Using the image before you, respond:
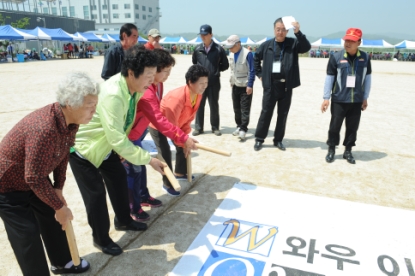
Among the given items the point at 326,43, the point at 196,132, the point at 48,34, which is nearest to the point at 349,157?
the point at 196,132

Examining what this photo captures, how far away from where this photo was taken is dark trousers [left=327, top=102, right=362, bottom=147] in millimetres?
4812

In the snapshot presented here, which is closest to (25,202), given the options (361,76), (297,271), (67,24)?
(297,271)

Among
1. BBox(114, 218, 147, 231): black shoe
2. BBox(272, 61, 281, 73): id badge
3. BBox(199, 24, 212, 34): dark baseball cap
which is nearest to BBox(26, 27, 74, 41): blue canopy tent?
BBox(199, 24, 212, 34): dark baseball cap

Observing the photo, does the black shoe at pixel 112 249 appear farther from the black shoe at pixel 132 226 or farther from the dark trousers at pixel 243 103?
the dark trousers at pixel 243 103

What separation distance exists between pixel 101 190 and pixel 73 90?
40.0 inches

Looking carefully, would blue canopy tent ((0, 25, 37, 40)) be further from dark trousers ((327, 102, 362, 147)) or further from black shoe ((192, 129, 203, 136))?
dark trousers ((327, 102, 362, 147))

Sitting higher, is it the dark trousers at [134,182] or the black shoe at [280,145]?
the dark trousers at [134,182]

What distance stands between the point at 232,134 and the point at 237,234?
12.0 ft

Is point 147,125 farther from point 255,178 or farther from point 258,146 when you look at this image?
point 258,146

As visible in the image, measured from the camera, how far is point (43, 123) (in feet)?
6.01

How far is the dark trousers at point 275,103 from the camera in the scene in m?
5.23

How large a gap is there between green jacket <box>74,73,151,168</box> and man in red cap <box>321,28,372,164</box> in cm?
340

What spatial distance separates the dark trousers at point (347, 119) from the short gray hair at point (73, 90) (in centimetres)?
401

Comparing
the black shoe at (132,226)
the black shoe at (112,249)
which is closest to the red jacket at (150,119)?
the black shoe at (132,226)
